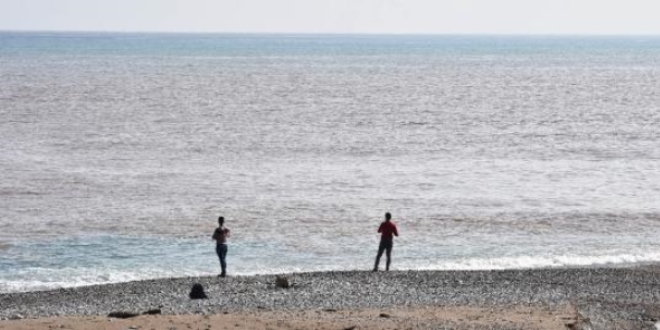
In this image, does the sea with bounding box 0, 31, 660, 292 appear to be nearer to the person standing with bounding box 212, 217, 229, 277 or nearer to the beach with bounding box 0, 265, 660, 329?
the person standing with bounding box 212, 217, 229, 277

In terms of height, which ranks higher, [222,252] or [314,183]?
[222,252]

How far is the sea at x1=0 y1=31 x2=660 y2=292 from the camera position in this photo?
33000mm

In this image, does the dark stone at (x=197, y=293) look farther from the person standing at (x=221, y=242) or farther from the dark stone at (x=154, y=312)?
the person standing at (x=221, y=242)

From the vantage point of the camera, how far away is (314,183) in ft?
153

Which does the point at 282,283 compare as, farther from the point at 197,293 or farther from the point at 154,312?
the point at 154,312

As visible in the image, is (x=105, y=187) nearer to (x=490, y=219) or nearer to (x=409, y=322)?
(x=490, y=219)

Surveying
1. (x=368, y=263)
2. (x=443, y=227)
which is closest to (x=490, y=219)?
(x=443, y=227)

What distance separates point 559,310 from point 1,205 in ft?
77.0

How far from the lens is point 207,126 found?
72812 mm

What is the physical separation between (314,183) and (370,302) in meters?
21.9

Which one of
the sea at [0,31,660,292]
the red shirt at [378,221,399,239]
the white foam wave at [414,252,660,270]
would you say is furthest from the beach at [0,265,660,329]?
the sea at [0,31,660,292]

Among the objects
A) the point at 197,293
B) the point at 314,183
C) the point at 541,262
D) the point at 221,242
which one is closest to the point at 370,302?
the point at 197,293

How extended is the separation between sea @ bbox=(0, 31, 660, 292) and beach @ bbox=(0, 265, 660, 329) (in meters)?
2.65

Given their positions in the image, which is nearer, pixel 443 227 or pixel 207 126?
pixel 443 227
